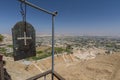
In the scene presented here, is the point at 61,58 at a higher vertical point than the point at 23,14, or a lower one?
lower

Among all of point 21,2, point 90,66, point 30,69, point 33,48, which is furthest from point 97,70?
point 21,2

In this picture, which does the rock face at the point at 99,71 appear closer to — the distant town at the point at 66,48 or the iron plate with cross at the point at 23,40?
the iron plate with cross at the point at 23,40

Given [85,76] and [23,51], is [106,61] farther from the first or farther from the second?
[23,51]

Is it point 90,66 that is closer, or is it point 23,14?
point 23,14

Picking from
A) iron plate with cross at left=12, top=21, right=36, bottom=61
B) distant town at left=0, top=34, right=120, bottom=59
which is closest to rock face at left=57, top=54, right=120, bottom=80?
iron plate with cross at left=12, top=21, right=36, bottom=61

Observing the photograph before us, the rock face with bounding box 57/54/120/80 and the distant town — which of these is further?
the distant town

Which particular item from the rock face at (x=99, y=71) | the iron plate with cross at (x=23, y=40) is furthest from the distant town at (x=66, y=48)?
the iron plate with cross at (x=23, y=40)

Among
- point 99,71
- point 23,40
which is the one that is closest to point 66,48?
point 99,71

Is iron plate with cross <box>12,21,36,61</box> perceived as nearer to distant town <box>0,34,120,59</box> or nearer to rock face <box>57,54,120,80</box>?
rock face <box>57,54,120,80</box>

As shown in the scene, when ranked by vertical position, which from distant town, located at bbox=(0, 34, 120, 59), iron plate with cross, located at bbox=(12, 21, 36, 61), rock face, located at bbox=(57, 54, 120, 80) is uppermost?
iron plate with cross, located at bbox=(12, 21, 36, 61)
